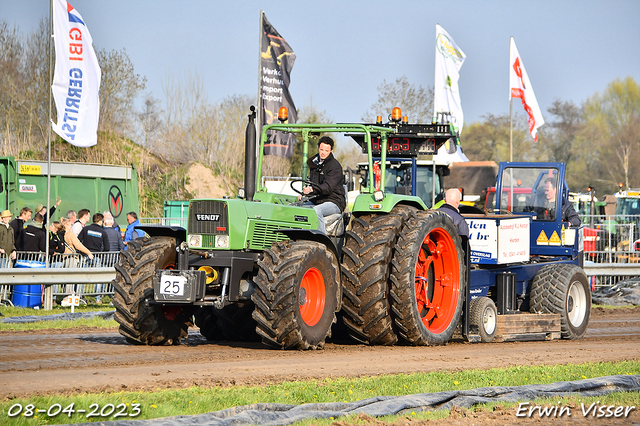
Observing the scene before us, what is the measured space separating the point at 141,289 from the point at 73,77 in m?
8.25

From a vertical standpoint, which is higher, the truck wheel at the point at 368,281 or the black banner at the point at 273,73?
the black banner at the point at 273,73

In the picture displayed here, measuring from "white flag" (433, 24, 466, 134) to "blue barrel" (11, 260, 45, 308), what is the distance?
45.8ft

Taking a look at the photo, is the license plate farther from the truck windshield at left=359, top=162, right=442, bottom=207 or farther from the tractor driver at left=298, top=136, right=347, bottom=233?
the truck windshield at left=359, top=162, right=442, bottom=207

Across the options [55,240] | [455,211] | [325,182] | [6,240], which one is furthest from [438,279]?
[55,240]

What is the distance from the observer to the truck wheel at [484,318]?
10688 mm

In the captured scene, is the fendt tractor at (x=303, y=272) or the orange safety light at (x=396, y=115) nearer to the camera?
the fendt tractor at (x=303, y=272)

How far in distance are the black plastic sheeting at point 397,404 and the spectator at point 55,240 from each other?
1186 centimetres

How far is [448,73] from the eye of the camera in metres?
25.5

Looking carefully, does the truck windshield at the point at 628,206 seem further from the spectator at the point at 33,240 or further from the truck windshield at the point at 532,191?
the spectator at the point at 33,240

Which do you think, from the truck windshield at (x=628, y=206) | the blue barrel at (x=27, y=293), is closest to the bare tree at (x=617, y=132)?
the truck windshield at (x=628, y=206)

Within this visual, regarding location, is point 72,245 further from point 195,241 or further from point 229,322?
point 195,241

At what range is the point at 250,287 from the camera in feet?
29.3

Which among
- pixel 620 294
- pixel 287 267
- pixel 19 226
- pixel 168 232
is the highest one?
pixel 168 232

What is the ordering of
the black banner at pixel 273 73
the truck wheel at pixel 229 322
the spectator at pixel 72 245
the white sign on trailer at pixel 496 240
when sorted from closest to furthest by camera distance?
the truck wheel at pixel 229 322, the white sign on trailer at pixel 496 240, the spectator at pixel 72 245, the black banner at pixel 273 73
